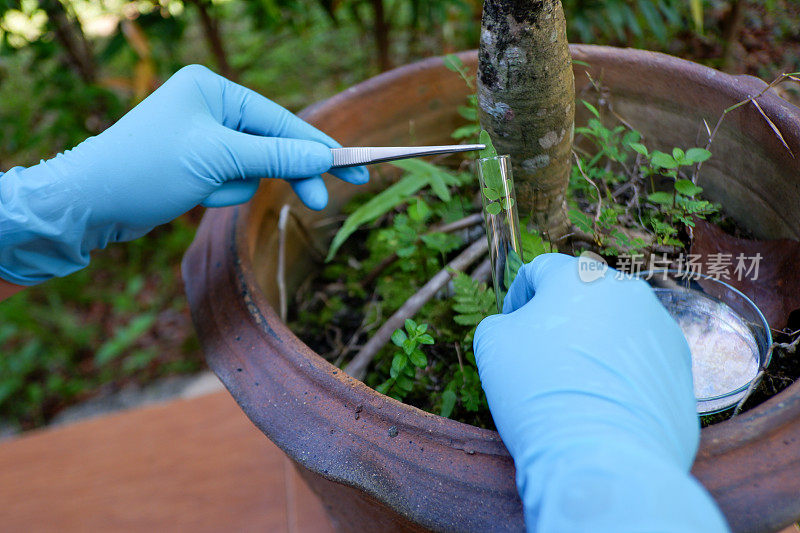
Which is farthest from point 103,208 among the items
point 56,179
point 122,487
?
point 122,487

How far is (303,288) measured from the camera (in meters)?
1.11

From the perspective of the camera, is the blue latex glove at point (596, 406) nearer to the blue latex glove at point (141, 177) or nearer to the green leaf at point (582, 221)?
the green leaf at point (582, 221)

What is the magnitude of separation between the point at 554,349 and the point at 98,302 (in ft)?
6.21

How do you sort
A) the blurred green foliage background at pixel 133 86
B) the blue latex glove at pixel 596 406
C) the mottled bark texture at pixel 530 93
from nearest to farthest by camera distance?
the blue latex glove at pixel 596 406 < the mottled bark texture at pixel 530 93 < the blurred green foliage background at pixel 133 86

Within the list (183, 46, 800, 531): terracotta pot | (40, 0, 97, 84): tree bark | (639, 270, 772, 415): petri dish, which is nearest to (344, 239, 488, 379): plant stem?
(183, 46, 800, 531): terracotta pot

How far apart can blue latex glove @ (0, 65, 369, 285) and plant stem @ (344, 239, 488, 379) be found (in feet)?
0.77

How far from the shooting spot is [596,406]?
21.0 inches

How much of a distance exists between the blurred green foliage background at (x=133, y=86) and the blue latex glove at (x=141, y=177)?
0.69 meters

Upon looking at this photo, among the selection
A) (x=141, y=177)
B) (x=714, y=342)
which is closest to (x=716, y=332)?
(x=714, y=342)

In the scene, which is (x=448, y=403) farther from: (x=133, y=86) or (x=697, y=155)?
(x=133, y=86)

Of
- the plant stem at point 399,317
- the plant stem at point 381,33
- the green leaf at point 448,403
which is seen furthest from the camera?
the plant stem at point 381,33

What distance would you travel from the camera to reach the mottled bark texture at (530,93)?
0.63 meters

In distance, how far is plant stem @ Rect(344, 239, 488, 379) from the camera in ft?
2.84

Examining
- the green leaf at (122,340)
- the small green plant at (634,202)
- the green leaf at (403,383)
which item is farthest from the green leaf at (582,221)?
the green leaf at (122,340)
